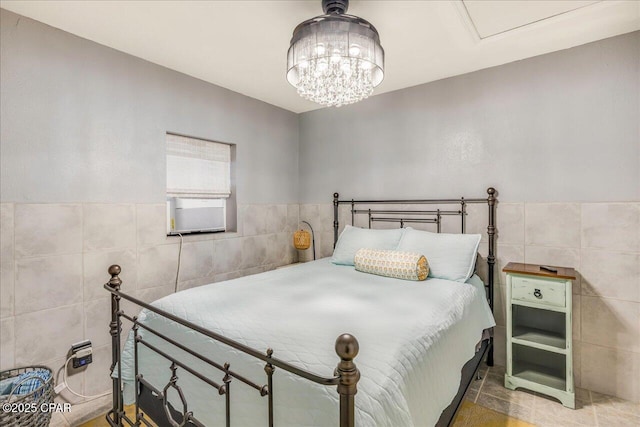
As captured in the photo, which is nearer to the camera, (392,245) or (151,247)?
(151,247)

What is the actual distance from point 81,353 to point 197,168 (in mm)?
1633

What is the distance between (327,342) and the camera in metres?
1.28

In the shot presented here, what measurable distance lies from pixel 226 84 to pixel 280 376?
2.65 meters

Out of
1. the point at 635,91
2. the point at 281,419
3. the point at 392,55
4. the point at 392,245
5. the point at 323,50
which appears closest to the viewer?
the point at 281,419

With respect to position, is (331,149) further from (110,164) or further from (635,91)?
(635,91)

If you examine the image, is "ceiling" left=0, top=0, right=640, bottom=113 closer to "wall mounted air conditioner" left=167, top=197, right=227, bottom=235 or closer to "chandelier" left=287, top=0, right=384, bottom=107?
"chandelier" left=287, top=0, right=384, bottom=107

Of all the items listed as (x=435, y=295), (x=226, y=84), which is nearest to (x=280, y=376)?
(x=435, y=295)

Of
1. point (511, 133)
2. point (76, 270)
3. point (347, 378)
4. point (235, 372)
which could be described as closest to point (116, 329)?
point (76, 270)

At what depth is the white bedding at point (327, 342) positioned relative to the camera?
1.10 meters

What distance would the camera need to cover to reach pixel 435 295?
6.36 ft

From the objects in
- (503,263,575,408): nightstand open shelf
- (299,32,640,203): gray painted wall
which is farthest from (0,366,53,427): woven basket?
(503,263,575,408): nightstand open shelf

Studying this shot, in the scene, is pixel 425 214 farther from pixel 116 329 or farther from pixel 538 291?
pixel 116 329

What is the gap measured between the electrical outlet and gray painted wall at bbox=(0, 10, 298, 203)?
0.97 m

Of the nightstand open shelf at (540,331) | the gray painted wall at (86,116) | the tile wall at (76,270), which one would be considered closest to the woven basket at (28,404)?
the tile wall at (76,270)
